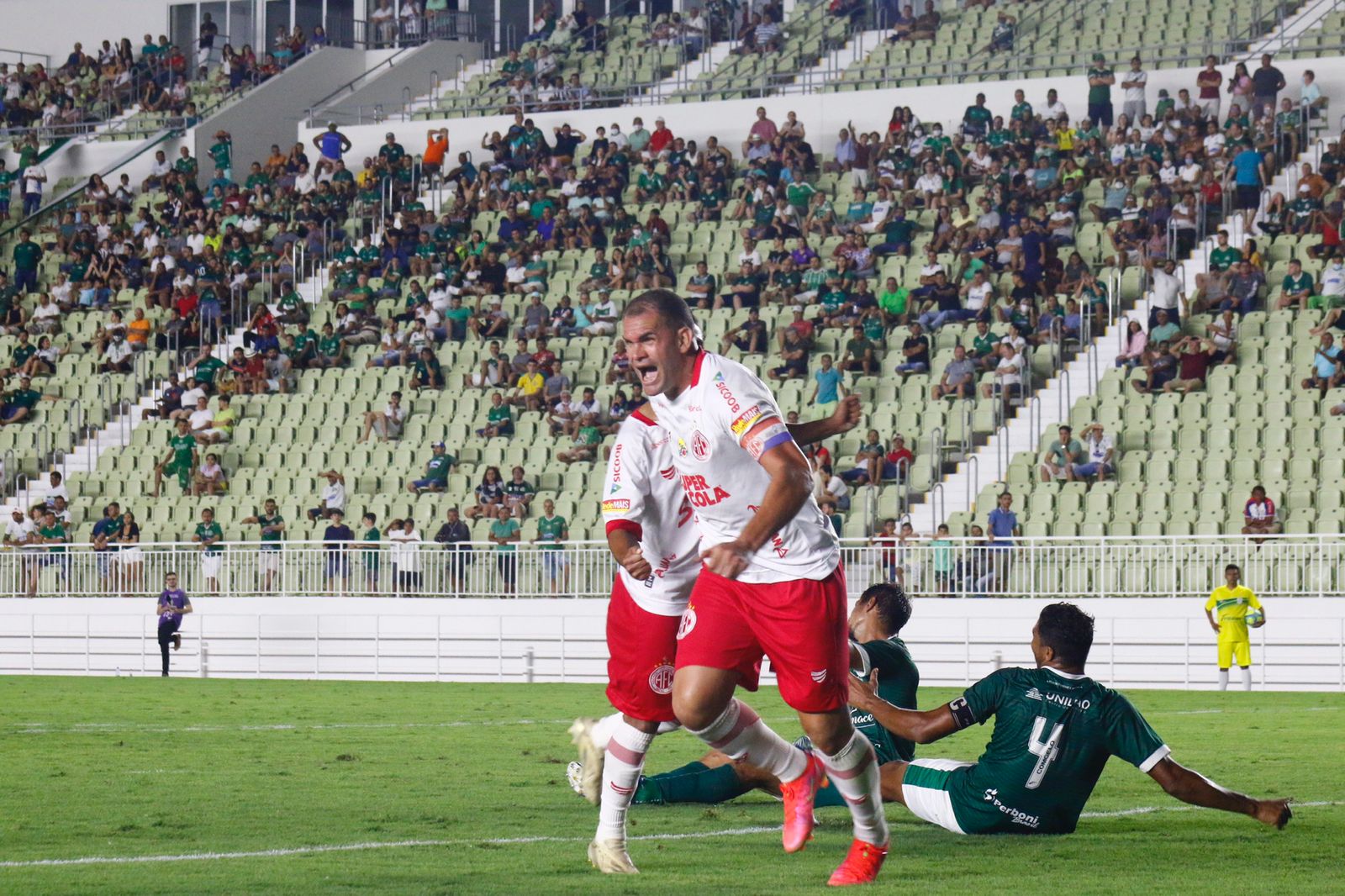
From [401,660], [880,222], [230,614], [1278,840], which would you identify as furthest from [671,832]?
[880,222]

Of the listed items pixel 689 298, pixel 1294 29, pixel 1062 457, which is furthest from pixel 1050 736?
pixel 1294 29

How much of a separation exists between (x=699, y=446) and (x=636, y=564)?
1.72 ft

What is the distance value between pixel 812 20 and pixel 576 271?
10429 millimetres

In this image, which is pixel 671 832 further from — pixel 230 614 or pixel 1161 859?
pixel 230 614

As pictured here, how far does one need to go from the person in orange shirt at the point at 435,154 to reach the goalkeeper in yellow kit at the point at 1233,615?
22.3m

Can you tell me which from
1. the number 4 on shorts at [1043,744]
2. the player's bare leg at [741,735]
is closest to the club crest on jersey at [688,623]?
the player's bare leg at [741,735]

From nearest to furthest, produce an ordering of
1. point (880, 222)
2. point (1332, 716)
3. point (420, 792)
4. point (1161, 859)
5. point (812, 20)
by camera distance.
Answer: point (1161, 859) < point (420, 792) < point (1332, 716) < point (880, 222) < point (812, 20)

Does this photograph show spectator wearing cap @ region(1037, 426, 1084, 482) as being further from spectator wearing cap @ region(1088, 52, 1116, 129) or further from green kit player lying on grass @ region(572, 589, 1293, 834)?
green kit player lying on grass @ region(572, 589, 1293, 834)

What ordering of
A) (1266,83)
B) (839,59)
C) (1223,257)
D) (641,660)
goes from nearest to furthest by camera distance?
(641,660), (1223,257), (1266,83), (839,59)

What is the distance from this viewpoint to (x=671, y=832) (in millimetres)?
9109

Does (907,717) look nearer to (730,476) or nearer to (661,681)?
(661,681)

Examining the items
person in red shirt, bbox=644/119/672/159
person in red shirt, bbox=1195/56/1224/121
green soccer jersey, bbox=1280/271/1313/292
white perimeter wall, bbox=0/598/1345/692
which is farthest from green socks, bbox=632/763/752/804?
person in red shirt, bbox=644/119/672/159

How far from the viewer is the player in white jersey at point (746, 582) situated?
7453 mm

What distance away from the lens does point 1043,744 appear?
839cm
